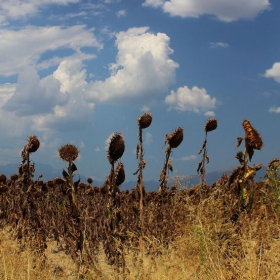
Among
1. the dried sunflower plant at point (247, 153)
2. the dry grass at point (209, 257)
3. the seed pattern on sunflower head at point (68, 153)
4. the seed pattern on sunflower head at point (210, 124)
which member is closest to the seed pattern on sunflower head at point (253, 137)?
the dried sunflower plant at point (247, 153)

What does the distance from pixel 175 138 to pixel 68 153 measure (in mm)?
2276

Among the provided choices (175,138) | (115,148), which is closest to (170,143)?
(175,138)

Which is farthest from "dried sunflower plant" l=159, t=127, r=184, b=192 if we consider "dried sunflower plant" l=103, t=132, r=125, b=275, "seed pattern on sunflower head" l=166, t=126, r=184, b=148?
"dried sunflower plant" l=103, t=132, r=125, b=275

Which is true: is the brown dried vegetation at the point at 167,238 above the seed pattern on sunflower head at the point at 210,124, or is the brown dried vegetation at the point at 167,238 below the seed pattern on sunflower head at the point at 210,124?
below

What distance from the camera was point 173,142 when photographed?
25.9ft

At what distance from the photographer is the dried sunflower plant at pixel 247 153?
6500 millimetres

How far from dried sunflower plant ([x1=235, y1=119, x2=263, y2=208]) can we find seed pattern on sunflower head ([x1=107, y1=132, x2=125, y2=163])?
1.72 m

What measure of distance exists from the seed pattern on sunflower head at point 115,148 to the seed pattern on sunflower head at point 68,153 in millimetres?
497

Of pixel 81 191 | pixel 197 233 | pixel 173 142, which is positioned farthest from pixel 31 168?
pixel 81 191

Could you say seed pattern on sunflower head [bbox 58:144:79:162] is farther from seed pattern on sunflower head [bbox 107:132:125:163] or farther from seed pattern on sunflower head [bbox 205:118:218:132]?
seed pattern on sunflower head [bbox 205:118:218:132]

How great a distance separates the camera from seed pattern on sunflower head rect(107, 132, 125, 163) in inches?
238

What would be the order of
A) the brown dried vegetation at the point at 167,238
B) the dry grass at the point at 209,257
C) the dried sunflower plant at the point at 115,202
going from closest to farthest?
the dry grass at the point at 209,257 < the brown dried vegetation at the point at 167,238 < the dried sunflower plant at the point at 115,202

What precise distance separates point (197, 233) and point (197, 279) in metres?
0.60

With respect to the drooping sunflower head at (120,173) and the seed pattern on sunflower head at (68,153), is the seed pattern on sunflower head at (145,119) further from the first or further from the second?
the seed pattern on sunflower head at (68,153)
